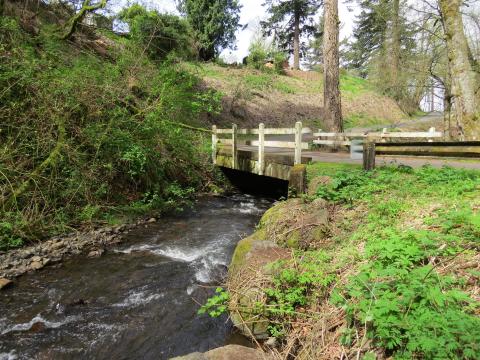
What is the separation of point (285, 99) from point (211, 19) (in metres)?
8.73

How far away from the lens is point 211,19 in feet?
86.9

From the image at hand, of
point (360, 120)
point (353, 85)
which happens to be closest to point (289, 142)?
point (360, 120)

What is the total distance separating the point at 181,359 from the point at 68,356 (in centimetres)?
181

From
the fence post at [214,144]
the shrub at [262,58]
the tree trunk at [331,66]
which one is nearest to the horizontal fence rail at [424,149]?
the fence post at [214,144]

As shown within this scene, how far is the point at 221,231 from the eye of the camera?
27.6ft

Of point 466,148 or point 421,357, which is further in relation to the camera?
point 466,148

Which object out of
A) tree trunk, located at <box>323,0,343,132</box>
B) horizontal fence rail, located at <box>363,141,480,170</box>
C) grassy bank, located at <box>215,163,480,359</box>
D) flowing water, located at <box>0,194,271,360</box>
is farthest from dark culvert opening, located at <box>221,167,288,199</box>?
grassy bank, located at <box>215,163,480,359</box>

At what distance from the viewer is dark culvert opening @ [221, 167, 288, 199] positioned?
43.9 ft

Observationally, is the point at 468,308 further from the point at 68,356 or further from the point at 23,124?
the point at 23,124

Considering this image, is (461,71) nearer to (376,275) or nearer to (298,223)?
(298,223)

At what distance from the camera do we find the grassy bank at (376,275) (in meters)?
2.72

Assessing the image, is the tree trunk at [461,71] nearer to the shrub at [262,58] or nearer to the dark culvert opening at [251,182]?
the dark culvert opening at [251,182]

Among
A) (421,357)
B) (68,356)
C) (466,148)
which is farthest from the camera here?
(466,148)

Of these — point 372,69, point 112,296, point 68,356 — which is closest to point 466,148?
point 112,296
